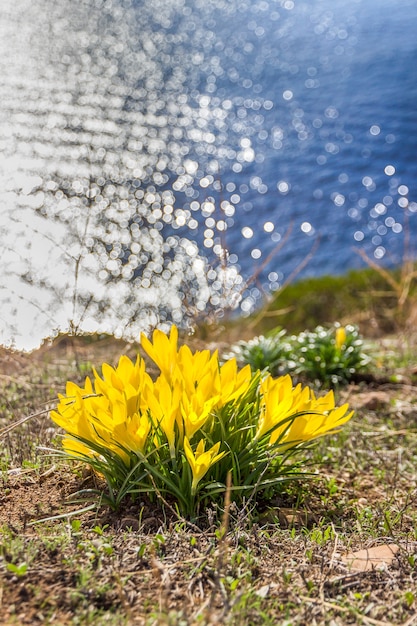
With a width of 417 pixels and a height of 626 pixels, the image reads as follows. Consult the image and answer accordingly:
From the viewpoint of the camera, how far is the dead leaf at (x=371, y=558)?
204 centimetres

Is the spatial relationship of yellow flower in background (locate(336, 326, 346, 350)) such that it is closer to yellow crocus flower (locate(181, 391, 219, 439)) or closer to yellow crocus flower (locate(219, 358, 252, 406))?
yellow crocus flower (locate(219, 358, 252, 406))

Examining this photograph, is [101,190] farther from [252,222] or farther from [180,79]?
[180,79]

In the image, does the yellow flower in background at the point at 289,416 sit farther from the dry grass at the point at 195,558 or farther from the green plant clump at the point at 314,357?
the green plant clump at the point at 314,357

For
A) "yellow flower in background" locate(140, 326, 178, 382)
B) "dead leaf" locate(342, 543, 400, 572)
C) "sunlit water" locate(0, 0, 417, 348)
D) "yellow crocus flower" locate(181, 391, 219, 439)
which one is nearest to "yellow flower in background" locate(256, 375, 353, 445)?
"yellow crocus flower" locate(181, 391, 219, 439)

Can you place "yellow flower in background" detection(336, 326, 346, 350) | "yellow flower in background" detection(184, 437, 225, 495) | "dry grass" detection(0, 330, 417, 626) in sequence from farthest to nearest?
"yellow flower in background" detection(336, 326, 346, 350) < "yellow flower in background" detection(184, 437, 225, 495) < "dry grass" detection(0, 330, 417, 626)

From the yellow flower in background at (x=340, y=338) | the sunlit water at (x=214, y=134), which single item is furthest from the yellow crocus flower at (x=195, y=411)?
the sunlit water at (x=214, y=134)

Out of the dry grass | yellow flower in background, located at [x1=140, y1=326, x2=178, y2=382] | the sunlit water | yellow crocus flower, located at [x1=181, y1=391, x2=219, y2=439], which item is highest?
the sunlit water

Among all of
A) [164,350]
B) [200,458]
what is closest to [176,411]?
[200,458]

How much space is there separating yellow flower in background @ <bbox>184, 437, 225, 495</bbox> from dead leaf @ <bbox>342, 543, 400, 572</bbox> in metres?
0.51

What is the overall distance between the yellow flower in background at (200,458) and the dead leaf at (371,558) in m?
0.51

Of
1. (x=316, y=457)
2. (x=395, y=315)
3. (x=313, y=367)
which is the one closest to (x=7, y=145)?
(x=395, y=315)

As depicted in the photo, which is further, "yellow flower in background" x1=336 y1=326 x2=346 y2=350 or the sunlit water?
the sunlit water

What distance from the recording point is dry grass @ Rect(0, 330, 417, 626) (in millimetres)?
1724

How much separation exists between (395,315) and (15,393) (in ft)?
24.0
